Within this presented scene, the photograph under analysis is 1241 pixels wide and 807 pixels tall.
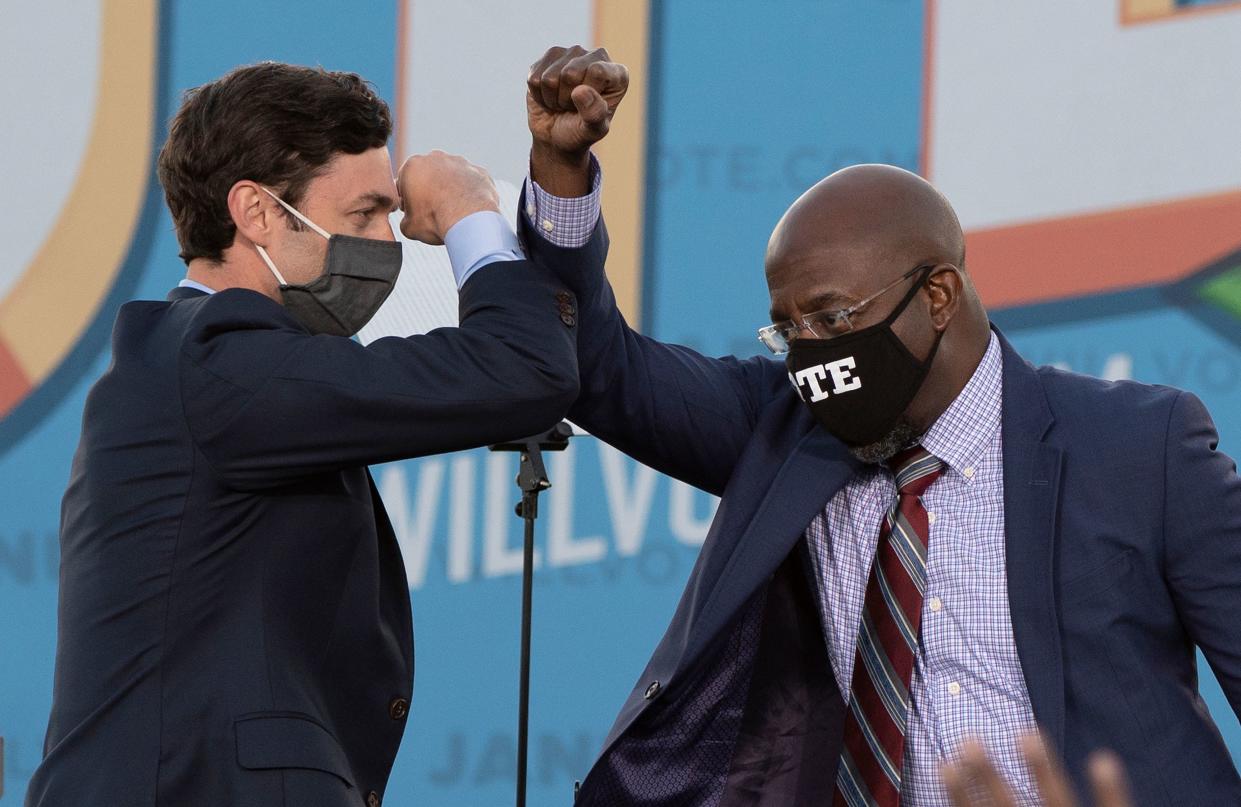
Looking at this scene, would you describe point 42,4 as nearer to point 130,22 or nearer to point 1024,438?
point 130,22

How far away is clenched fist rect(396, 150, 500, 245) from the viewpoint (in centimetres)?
225

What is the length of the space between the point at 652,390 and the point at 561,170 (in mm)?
431

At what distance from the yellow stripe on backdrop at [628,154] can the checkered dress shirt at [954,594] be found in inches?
76.0

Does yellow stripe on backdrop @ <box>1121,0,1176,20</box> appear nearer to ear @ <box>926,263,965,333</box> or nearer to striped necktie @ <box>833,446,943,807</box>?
ear @ <box>926,263,965,333</box>

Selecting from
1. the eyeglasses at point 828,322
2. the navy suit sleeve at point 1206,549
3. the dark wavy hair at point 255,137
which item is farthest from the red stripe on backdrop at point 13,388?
the navy suit sleeve at point 1206,549

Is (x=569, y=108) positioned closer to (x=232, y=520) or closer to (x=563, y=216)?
(x=563, y=216)

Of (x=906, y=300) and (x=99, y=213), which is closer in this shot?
(x=906, y=300)

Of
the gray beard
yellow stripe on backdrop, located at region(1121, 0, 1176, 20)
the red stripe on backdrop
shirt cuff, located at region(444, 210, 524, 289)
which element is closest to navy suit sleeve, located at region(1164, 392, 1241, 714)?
the gray beard

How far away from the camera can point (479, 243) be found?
86.2 inches

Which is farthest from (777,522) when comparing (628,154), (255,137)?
(628,154)

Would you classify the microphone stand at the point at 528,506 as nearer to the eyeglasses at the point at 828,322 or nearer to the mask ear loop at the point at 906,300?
the eyeglasses at the point at 828,322

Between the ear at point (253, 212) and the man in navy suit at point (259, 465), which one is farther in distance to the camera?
the ear at point (253, 212)

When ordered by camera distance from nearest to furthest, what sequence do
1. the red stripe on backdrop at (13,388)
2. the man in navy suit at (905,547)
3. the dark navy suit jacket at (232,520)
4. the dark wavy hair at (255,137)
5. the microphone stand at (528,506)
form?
the dark navy suit jacket at (232,520)
the dark wavy hair at (255,137)
the man in navy suit at (905,547)
the microphone stand at (528,506)
the red stripe on backdrop at (13,388)

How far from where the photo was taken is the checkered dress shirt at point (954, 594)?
7.65ft
